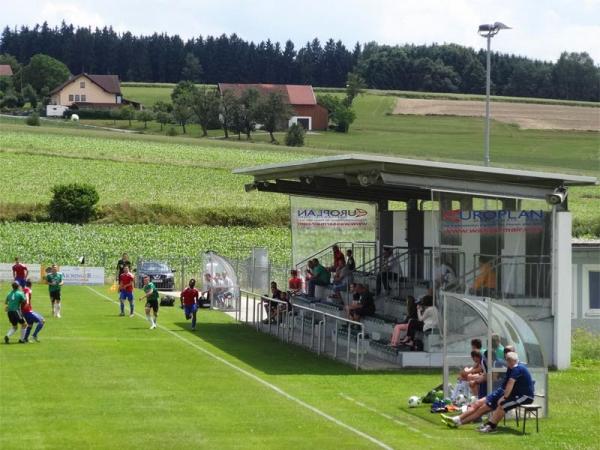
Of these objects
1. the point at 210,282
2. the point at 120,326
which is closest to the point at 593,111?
the point at 210,282

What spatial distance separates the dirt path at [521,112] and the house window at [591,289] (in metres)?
78.0

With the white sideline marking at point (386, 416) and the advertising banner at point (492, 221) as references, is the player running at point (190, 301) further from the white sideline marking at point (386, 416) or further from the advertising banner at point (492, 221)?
the white sideline marking at point (386, 416)

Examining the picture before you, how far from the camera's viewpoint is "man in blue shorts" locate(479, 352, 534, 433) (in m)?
17.3

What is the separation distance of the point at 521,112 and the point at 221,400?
106 m

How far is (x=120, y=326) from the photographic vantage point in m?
31.4

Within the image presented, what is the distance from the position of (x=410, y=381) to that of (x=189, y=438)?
7434mm

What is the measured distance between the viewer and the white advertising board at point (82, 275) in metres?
50.0

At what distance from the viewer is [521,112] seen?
122 metres

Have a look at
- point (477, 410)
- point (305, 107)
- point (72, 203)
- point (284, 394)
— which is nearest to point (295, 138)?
point (305, 107)

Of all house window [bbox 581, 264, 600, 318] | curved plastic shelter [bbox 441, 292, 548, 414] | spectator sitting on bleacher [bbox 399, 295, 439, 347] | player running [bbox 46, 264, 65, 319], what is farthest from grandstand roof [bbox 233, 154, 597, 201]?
player running [bbox 46, 264, 65, 319]

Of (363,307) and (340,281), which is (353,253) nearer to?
(340,281)

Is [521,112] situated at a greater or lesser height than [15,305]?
greater

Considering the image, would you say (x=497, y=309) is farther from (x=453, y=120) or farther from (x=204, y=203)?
(x=453, y=120)

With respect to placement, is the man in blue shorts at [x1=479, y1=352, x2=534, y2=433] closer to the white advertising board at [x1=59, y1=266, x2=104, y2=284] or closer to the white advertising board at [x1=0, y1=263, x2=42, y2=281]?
the white advertising board at [x1=0, y1=263, x2=42, y2=281]
